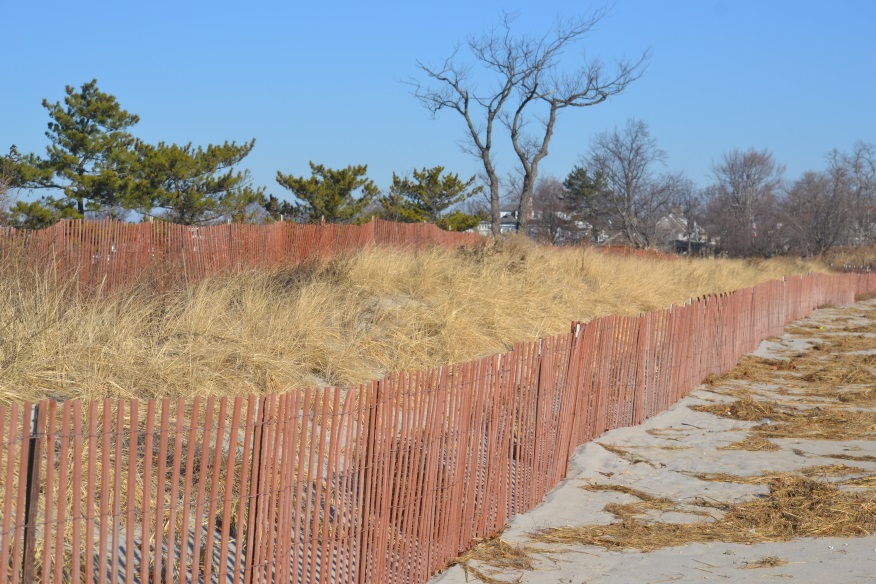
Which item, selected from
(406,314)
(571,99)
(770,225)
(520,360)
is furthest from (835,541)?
(770,225)

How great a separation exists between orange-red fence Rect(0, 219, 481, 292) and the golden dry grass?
89cm

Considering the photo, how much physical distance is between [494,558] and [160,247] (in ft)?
36.6

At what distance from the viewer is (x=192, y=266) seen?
14.6 metres

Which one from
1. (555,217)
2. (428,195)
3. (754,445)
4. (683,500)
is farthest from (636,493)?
A: (555,217)

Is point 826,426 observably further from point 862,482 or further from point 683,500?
point 683,500

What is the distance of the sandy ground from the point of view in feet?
19.4

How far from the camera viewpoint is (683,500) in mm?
7641

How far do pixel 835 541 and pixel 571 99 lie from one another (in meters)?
26.5

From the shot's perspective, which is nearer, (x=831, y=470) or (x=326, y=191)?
(x=831, y=470)

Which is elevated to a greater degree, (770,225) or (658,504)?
(770,225)

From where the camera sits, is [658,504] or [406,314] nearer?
[658,504]

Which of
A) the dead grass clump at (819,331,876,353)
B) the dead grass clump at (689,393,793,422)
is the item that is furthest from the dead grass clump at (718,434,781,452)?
the dead grass clump at (819,331,876,353)

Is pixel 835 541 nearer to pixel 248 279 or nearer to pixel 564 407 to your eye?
pixel 564 407

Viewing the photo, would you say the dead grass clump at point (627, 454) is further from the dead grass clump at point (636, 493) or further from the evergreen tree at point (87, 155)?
the evergreen tree at point (87, 155)
